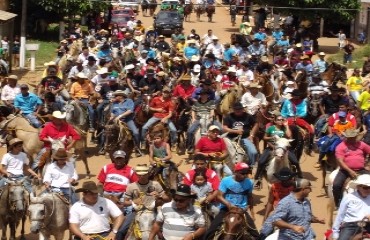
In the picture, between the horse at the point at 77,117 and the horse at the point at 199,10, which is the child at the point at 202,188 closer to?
the horse at the point at 77,117

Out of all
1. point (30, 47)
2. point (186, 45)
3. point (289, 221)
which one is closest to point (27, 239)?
point (289, 221)

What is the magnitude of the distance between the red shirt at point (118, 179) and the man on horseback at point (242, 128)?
471cm

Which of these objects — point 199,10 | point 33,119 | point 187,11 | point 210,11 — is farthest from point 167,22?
point 33,119

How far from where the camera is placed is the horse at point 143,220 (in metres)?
12.8

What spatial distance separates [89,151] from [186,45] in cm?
1080

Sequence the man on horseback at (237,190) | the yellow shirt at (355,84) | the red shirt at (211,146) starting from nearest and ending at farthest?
the man on horseback at (237,190) → the red shirt at (211,146) → the yellow shirt at (355,84)

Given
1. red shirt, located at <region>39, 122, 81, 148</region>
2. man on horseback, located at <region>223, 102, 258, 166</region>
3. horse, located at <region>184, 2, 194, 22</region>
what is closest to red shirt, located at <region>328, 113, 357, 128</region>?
man on horseback, located at <region>223, 102, 258, 166</region>

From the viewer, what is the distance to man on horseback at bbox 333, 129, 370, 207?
16188 millimetres

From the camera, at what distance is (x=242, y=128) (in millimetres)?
18922

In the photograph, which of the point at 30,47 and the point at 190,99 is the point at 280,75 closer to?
the point at 190,99

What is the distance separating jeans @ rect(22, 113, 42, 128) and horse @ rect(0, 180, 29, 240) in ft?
19.2

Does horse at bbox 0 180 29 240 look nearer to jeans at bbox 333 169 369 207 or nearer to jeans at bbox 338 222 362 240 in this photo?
jeans at bbox 338 222 362 240

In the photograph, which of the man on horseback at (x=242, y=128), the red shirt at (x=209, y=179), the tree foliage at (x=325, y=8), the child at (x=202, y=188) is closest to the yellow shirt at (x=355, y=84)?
the man on horseback at (x=242, y=128)

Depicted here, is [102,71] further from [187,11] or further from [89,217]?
[187,11]
